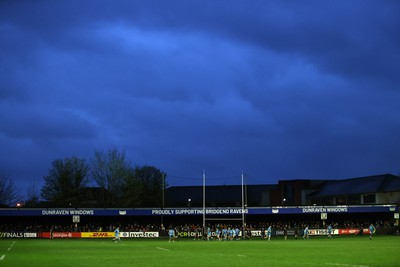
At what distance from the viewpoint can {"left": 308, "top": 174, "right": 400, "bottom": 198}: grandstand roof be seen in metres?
99.3

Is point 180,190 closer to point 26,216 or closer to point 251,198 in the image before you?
point 251,198

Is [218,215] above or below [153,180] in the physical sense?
below

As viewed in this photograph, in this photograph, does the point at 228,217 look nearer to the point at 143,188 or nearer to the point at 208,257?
the point at 143,188

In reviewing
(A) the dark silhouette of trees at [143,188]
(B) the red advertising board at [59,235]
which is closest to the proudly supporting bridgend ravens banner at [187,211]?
(B) the red advertising board at [59,235]

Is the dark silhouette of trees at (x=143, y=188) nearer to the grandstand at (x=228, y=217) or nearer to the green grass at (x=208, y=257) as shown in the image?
the grandstand at (x=228, y=217)

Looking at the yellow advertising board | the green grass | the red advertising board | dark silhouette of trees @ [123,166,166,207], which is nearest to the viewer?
the green grass

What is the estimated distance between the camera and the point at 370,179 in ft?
349

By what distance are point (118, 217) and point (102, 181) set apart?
31.1m

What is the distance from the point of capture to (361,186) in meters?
106

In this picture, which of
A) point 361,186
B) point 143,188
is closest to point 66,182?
point 143,188

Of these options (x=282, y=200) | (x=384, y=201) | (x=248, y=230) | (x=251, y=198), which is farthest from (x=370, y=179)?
(x=248, y=230)

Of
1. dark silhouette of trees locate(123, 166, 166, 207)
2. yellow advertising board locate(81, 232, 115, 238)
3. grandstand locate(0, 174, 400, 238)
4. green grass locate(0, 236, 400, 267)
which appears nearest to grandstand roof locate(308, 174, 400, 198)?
grandstand locate(0, 174, 400, 238)

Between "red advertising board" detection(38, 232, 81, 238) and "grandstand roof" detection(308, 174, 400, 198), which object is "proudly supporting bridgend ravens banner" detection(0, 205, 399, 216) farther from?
"grandstand roof" detection(308, 174, 400, 198)

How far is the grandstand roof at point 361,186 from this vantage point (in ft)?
326
